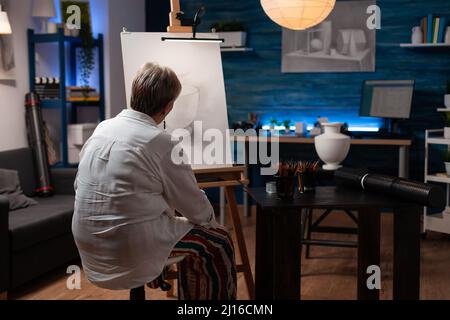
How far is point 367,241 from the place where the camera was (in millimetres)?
3238

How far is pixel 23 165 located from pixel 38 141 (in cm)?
32

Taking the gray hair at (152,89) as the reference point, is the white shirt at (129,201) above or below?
below

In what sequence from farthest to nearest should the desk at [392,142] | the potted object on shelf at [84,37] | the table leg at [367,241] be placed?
the potted object on shelf at [84,37]
the desk at [392,142]
the table leg at [367,241]

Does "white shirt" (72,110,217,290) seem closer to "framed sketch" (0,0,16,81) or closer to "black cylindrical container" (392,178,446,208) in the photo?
"black cylindrical container" (392,178,446,208)

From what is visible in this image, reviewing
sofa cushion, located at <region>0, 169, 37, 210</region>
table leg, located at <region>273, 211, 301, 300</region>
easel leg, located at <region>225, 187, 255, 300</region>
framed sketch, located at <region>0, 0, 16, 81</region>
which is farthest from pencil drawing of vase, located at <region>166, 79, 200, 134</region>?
framed sketch, located at <region>0, 0, 16, 81</region>

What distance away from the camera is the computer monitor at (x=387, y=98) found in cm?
558

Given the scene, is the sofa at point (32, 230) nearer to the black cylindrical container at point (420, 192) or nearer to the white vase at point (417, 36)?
the black cylindrical container at point (420, 192)

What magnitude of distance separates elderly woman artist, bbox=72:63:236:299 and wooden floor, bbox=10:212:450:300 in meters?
1.29

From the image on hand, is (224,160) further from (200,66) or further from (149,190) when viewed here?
(149,190)

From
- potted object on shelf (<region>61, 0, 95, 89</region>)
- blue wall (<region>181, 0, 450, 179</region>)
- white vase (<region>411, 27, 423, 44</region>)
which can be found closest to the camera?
potted object on shelf (<region>61, 0, 95, 89</region>)

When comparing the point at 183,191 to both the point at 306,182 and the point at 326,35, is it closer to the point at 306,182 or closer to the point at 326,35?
the point at 306,182

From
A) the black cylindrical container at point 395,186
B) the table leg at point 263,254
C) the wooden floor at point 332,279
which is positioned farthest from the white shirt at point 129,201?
the wooden floor at point 332,279

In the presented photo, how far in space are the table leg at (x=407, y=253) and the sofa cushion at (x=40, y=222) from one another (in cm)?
209

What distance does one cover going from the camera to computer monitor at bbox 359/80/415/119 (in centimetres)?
558
